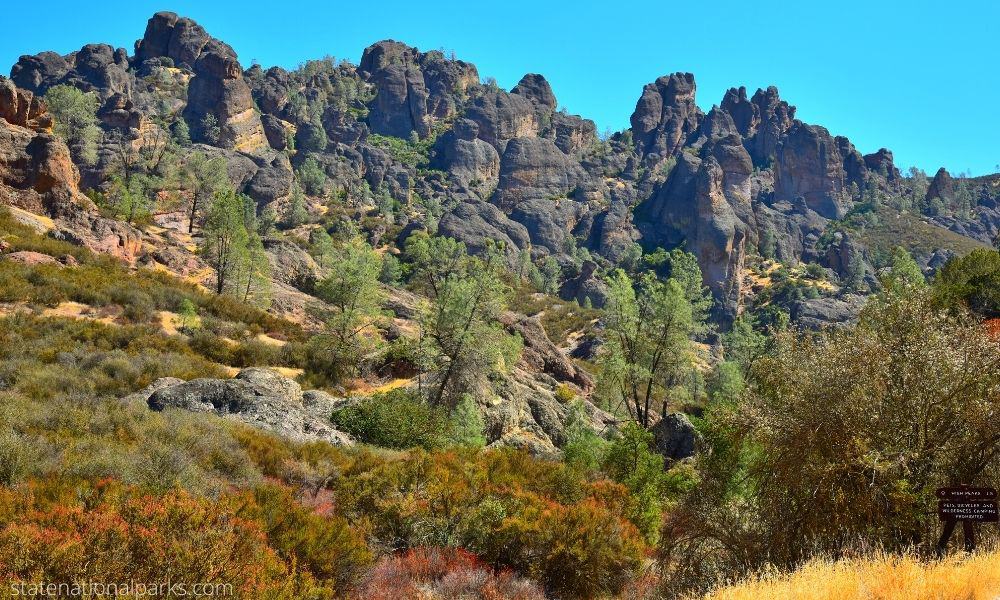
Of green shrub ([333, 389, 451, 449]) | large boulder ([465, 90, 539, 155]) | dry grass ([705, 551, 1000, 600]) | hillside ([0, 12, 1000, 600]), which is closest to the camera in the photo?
dry grass ([705, 551, 1000, 600])

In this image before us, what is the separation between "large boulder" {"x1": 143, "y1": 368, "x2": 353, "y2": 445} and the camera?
13602 mm

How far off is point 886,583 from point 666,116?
182 metres

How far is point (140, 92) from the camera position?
117188 millimetres

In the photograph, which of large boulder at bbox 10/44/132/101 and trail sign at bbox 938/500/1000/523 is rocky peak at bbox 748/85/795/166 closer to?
large boulder at bbox 10/44/132/101

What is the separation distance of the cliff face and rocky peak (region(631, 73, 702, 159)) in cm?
45

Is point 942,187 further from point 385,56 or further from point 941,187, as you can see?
point 385,56

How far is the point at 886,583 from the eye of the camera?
6.04 m

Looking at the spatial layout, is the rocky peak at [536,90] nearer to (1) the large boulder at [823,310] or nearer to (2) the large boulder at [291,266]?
(1) the large boulder at [823,310]

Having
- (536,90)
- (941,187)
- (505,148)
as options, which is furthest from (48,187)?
(941,187)

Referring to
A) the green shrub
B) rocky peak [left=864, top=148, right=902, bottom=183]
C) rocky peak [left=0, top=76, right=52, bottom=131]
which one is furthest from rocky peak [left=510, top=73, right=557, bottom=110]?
the green shrub

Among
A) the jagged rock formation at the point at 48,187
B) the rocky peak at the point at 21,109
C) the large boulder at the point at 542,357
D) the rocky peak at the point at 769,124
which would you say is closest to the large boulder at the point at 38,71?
the rocky peak at the point at 21,109

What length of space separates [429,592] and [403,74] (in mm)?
164472

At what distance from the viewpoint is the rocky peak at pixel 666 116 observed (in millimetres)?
167125

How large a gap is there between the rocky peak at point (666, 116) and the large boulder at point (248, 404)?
537 ft
